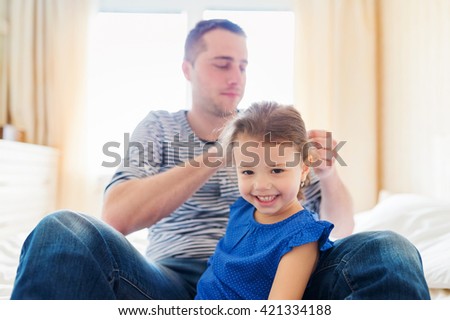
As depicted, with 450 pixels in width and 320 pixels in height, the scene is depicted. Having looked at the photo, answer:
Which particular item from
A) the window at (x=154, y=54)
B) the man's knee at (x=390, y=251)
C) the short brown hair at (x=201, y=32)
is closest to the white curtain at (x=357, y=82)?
the window at (x=154, y=54)

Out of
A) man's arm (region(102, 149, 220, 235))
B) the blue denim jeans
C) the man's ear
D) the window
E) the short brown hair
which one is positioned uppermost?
the window

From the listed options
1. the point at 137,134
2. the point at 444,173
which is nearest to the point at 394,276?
the point at 137,134

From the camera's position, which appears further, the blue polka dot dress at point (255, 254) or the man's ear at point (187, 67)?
the man's ear at point (187, 67)

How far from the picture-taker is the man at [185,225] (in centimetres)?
62

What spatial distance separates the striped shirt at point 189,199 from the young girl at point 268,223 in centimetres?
15

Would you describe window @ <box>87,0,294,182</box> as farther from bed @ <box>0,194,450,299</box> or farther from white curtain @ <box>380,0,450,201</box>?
bed @ <box>0,194,450,299</box>

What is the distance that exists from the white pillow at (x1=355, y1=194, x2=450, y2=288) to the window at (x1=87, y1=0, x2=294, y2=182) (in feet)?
3.99

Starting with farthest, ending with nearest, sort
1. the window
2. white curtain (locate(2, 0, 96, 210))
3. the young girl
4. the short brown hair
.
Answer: the window → white curtain (locate(2, 0, 96, 210)) → the short brown hair → the young girl

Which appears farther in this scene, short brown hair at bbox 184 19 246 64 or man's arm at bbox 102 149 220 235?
short brown hair at bbox 184 19 246 64

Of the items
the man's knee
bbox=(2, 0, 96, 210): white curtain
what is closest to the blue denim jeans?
the man's knee

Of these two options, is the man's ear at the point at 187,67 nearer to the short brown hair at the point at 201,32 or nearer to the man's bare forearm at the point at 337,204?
the short brown hair at the point at 201,32

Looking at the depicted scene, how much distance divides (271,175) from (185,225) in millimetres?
307

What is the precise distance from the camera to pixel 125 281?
741 millimetres

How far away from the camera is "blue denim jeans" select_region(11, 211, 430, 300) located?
0.60 metres
